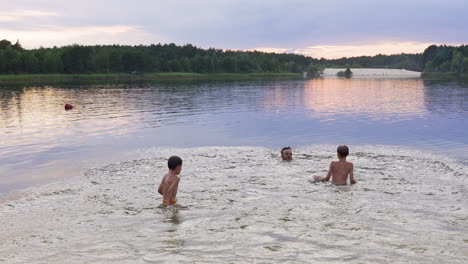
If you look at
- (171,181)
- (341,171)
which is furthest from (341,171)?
(171,181)

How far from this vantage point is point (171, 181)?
12148mm

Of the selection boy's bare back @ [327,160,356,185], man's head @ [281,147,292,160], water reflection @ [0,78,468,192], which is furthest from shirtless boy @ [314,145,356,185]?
water reflection @ [0,78,468,192]

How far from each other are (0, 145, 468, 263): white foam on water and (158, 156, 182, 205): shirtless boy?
364mm

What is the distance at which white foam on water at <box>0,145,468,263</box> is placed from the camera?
8844 mm

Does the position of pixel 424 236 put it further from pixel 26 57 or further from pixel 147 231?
pixel 26 57

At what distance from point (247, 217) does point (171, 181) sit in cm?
257

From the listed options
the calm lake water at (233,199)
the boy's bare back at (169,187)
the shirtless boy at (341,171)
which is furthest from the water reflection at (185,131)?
the shirtless boy at (341,171)

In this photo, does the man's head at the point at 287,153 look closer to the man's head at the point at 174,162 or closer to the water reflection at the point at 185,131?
the water reflection at the point at 185,131

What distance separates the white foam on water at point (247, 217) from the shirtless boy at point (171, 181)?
36 cm

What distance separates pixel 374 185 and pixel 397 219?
12.2ft

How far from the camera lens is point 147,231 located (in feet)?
33.8

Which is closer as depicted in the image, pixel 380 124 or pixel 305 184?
pixel 305 184

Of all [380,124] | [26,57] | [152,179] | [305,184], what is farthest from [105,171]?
[26,57]

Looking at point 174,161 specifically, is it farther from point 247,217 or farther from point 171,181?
point 247,217
